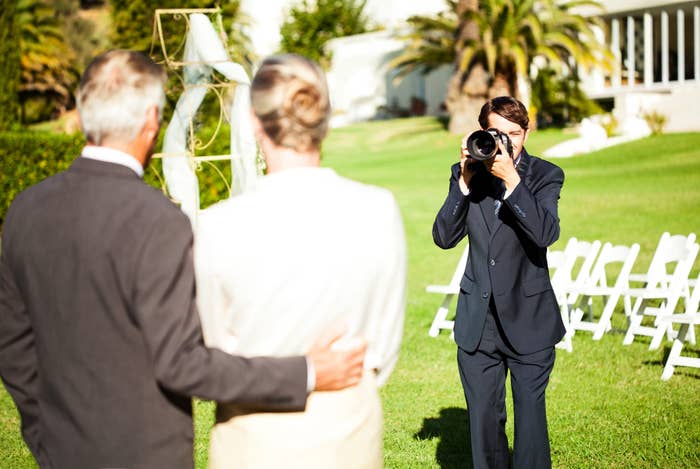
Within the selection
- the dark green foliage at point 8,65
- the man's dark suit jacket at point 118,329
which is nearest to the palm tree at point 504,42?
the dark green foliage at point 8,65

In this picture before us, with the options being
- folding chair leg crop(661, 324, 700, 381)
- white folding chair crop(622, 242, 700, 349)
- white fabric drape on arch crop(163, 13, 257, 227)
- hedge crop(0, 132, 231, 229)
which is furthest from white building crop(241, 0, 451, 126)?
folding chair leg crop(661, 324, 700, 381)

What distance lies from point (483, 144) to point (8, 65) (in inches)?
827

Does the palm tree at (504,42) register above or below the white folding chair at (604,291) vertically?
above

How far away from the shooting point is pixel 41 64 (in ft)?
116

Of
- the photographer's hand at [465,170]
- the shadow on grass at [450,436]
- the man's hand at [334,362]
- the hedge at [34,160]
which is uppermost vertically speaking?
the photographer's hand at [465,170]

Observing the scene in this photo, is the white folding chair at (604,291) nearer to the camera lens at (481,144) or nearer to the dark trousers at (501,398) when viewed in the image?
the dark trousers at (501,398)

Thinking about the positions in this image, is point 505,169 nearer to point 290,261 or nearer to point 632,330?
point 290,261

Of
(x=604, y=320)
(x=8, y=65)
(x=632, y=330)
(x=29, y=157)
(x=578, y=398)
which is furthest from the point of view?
(x=8, y=65)

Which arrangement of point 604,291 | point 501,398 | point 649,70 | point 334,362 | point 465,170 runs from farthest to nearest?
point 649,70
point 604,291
point 501,398
point 465,170
point 334,362

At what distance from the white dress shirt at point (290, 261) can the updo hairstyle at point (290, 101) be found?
0.32ft

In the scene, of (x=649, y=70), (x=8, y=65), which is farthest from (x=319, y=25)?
(x=8, y=65)

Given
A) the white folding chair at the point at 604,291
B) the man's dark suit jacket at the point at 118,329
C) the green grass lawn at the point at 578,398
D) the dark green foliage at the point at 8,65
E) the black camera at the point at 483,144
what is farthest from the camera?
the dark green foliage at the point at 8,65

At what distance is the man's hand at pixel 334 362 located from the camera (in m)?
2.36

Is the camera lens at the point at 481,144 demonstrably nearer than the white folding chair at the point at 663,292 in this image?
Yes
